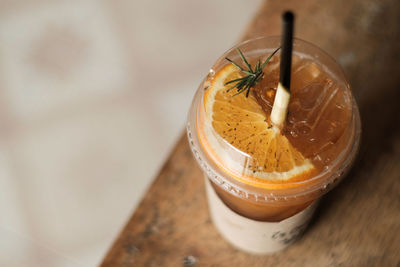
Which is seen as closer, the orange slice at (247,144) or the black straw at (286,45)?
the black straw at (286,45)

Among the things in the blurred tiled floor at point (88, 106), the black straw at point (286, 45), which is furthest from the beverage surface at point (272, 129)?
the blurred tiled floor at point (88, 106)

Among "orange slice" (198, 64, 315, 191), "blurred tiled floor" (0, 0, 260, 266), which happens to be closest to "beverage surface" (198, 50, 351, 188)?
"orange slice" (198, 64, 315, 191)

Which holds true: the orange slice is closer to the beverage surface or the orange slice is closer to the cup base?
the beverage surface

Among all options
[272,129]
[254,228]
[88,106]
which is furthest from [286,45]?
[88,106]

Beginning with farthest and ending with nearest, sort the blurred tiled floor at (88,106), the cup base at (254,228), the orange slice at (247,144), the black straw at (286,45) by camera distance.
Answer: the blurred tiled floor at (88,106) < the cup base at (254,228) < the orange slice at (247,144) < the black straw at (286,45)

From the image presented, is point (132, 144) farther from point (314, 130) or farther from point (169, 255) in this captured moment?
point (314, 130)

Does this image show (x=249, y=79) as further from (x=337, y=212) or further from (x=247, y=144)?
(x=337, y=212)

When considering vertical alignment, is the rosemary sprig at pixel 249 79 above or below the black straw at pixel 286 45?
below

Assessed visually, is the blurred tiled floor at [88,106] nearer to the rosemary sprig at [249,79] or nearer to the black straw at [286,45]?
the rosemary sprig at [249,79]

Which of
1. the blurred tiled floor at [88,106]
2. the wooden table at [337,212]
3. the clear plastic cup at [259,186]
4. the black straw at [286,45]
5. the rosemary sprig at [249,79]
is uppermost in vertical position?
the black straw at [286,45]
